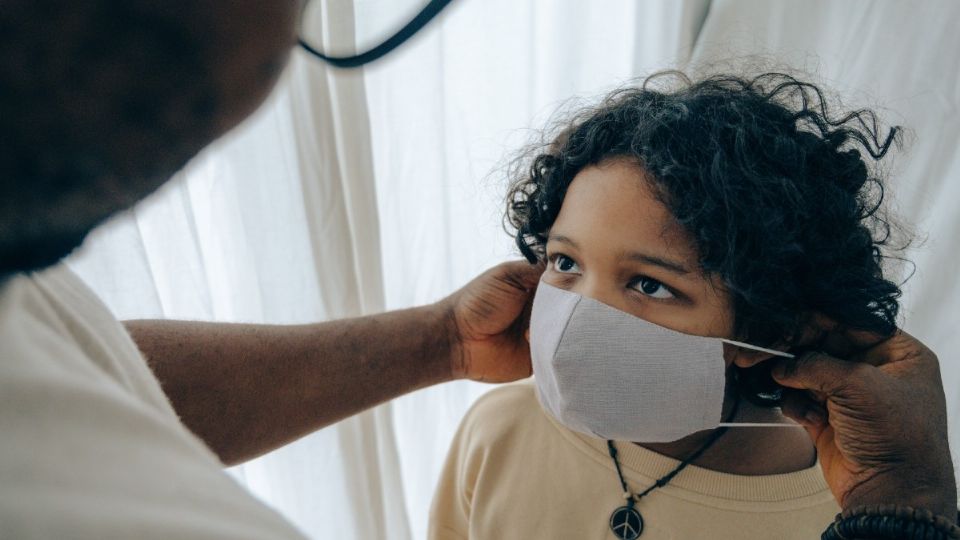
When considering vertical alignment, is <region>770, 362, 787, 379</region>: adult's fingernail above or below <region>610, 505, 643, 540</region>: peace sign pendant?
above

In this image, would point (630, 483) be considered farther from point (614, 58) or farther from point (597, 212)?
point (614, 58)

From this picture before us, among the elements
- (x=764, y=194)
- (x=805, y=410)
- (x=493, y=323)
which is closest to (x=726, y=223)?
(x=764, y=194)

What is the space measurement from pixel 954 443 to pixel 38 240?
5.35 feet

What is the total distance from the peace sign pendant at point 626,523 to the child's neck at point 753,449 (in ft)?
0.33

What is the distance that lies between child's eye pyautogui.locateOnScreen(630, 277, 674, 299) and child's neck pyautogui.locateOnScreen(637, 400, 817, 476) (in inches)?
10.1

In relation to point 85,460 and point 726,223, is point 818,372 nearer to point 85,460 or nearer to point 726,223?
point 726,223

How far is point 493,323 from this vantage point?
1.17 m

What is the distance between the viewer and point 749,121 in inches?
36.6

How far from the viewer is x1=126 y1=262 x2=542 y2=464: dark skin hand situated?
1002 millimetres

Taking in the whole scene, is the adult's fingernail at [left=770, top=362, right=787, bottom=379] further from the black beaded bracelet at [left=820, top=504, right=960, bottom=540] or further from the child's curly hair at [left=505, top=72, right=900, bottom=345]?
the black beaded bracelet at [left=820, top=504, right=960, bottom=540]

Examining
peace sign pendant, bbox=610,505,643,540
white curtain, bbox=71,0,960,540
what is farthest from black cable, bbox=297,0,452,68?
peace sign pendant, bbox=610,505,643,540

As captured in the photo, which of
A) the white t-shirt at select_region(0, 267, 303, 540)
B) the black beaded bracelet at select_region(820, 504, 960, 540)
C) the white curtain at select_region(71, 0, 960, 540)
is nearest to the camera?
the white t-shirt at select_region(0, 267, 303, 540)

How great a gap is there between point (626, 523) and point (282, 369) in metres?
0.59

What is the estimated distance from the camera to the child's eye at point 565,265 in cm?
96
